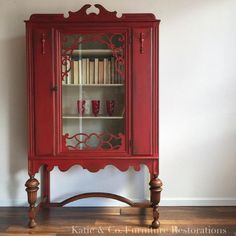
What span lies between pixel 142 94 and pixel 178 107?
53 centimetres

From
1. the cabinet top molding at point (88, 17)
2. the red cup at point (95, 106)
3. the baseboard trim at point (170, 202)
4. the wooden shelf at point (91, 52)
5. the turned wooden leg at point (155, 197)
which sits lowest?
the baseboard trim at point (170, 202)

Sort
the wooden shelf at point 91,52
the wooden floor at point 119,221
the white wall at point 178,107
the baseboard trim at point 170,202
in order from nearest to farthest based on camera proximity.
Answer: the wooden floor at point 119,221 < the wooden shelf at point 91,52 < the white wall at point 178,107 < the baseboard trim at point 170,202

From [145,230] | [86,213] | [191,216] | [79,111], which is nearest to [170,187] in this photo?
[191,216]

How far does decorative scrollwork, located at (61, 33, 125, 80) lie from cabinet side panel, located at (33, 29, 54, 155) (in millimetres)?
112

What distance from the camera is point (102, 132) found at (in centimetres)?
237

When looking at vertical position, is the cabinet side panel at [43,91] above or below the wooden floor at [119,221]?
above

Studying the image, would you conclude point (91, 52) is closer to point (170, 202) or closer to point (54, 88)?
point (54, 88)

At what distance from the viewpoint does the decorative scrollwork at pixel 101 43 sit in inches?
91.0

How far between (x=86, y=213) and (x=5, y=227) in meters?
0.64

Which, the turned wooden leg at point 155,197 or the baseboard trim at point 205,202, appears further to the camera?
the baseboard trim at point 205,202

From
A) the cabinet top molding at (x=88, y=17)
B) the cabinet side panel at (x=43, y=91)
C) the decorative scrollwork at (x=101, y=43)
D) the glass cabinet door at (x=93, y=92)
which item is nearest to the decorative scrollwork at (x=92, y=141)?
→ the glass cabinet door at (x=93, y=92)

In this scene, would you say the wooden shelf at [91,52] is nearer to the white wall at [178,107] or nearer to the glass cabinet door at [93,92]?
the glass cabinet door at [93,92]

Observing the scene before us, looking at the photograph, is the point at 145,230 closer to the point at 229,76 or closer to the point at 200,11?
the point at 229,76

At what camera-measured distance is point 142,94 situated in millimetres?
2291
